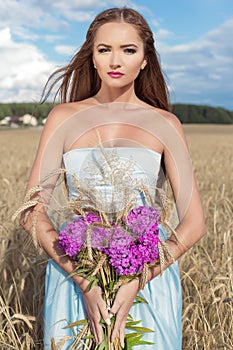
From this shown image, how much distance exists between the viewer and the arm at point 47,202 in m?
1.48

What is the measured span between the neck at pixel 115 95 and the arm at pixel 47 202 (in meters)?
0.12

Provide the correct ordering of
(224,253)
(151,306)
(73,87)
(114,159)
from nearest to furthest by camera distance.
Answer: (114,159) → (151,306) → (73,87) → (224,253)

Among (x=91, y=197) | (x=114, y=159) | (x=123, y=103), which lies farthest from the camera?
(x=123, y=103)

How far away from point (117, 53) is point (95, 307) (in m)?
0.82

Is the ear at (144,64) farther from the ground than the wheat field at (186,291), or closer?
farther from the ground

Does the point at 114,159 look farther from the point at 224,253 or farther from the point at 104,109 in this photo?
the point at 224,253

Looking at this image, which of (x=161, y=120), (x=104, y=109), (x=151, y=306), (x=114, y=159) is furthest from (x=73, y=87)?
(x=151, y=306)

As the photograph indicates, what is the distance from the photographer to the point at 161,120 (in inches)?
74.9

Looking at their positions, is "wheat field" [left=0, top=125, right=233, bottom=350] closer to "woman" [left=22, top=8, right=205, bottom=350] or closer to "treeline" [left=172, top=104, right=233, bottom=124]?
"woman" [left=22, top=8, right=205, bottom=350]

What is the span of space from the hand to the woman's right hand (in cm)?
3

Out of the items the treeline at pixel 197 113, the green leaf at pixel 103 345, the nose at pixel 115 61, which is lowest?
the green leaf at pixel 103 345

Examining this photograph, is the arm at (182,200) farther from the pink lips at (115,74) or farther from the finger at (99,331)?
the pink lips at (115,74)

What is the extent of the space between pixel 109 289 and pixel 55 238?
256 mm

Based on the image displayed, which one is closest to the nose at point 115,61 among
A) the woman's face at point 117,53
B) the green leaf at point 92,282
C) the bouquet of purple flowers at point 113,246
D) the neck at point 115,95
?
the woman's face at point 117,53
